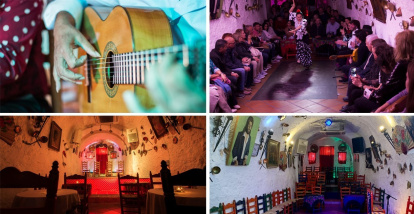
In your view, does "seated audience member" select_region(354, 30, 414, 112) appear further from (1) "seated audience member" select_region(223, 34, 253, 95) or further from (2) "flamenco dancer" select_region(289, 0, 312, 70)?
(1) "seated audience member" select_region(223, 34, 253, 95)

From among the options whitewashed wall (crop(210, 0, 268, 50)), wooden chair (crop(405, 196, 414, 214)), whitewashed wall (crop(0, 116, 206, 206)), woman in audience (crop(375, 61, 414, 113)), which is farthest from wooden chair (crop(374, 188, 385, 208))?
whitewashed wall (crop(210, 0, 268, 50))

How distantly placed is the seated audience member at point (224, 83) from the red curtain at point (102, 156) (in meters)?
0.89

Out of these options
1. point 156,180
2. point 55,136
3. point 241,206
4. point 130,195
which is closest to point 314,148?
point 241,206

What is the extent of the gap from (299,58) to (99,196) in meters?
1.63

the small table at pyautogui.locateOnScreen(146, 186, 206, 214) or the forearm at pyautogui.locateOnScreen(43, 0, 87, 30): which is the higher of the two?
the forearm at pyautogui.locateOnScreen(43, 0, 87, 30)

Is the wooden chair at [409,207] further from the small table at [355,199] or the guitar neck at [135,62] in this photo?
the guitar neck at [135,62]

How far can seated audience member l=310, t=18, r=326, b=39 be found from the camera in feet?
11.9

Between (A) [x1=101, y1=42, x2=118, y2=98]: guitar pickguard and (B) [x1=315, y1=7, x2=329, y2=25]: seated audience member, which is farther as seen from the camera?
(A) [x1=101, y1=42, x2=118, y2=98]: guitar pickguard

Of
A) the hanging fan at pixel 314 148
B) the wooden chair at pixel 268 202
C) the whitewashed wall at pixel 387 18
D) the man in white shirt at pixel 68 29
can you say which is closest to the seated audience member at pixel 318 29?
the whitewashed wall at pixel 387 18

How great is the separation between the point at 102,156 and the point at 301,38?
1550mm

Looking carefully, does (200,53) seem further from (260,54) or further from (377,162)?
(377,162)

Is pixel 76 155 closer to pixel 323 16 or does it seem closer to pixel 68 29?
Result: pixel 68 29

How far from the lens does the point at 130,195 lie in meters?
3.84

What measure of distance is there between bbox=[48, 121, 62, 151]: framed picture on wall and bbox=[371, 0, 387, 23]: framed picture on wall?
85.7 inches
